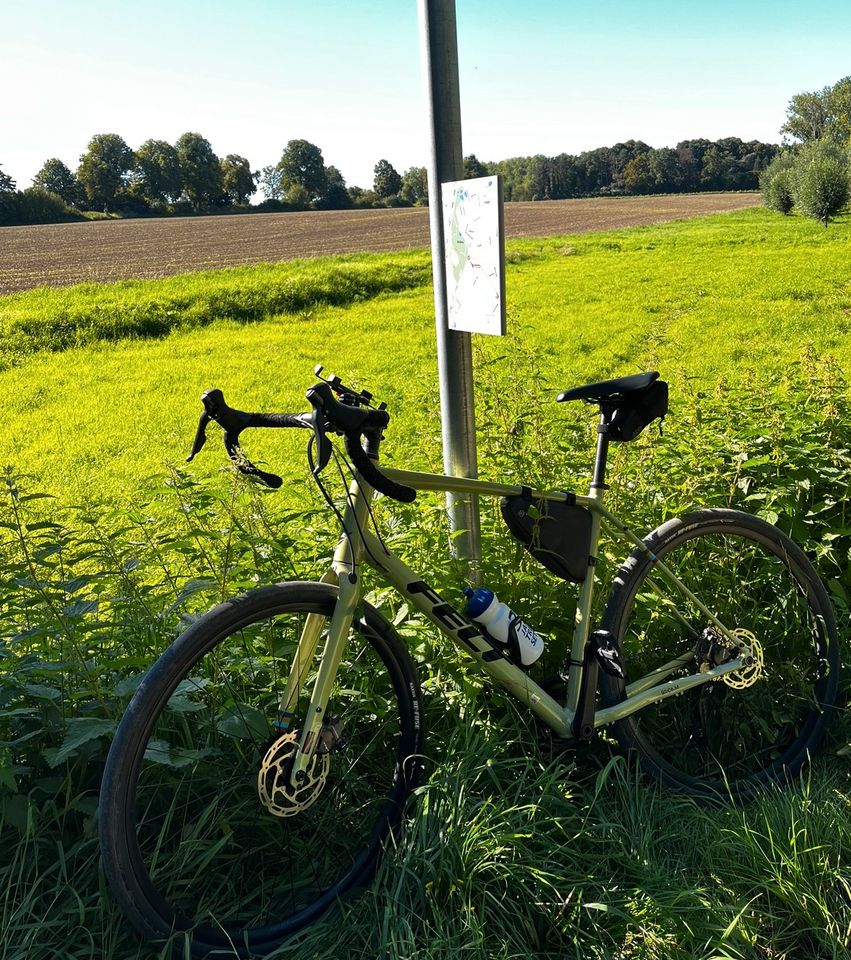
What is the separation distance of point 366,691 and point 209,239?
120 ft

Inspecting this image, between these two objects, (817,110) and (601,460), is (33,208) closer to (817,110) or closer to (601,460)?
(601,460)

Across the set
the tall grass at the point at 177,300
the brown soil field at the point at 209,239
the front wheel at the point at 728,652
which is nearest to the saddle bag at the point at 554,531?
the front wheel at the point at 728,652

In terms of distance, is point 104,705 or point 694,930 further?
A: point 104,705

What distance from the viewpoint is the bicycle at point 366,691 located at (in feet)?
5.88

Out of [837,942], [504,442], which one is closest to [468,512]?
[504,442]

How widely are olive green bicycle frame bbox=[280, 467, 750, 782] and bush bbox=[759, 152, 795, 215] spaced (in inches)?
2140

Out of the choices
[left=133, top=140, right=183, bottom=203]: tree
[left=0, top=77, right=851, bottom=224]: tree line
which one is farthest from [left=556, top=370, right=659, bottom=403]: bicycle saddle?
[left=133, top=140, right=183, bottom=203]: tree

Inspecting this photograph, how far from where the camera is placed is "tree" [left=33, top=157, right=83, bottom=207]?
2028 inches

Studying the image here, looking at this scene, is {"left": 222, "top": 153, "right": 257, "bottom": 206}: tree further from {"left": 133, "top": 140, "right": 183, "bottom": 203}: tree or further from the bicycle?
the bicycle

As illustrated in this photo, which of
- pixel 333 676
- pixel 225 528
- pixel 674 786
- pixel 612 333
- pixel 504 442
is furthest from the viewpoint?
pixel 612 333

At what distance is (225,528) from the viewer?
268cm

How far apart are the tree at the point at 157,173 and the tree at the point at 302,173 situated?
9.70 m

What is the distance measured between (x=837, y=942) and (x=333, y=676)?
1.35 meters

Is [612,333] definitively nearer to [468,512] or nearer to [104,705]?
[468,512]
